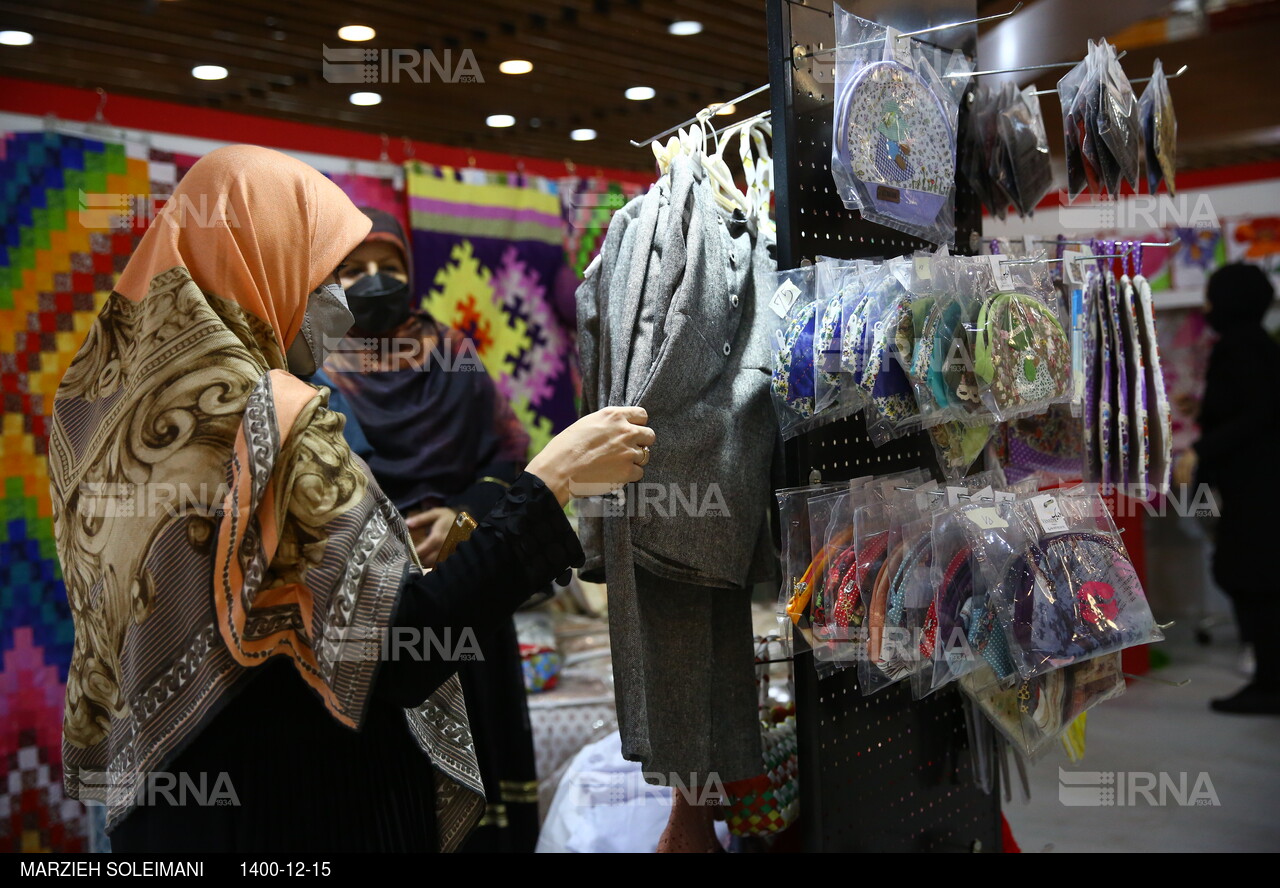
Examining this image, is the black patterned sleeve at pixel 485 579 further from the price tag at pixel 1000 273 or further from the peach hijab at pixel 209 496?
the price tag at pixel 1000 273

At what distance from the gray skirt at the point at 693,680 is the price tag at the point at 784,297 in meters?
0.49

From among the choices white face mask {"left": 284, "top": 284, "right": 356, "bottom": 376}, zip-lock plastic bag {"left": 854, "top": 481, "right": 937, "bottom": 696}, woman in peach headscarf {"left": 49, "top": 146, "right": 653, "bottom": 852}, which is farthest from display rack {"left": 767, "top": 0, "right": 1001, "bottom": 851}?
white face mask {"left": 284, "top": 284, "right": 356, "bottom": 376}

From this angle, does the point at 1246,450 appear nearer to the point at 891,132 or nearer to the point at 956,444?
the point at 956,444

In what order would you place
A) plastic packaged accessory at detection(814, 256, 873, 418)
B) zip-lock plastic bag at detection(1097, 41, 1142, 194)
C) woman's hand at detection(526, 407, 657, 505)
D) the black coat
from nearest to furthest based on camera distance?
woman's hand at detection(526, 407, 657, 505) < plastic packaged accessory at detection(814, 256, 873, 418) < zip-lock plastic bag at detection(1097, 41, 1142, 194) < the black coat

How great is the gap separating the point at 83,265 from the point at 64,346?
0.24m

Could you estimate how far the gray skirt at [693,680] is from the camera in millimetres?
1741

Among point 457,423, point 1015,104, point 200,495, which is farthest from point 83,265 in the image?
point 1015,104

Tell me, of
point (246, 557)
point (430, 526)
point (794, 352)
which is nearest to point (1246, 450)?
point (430, 526)

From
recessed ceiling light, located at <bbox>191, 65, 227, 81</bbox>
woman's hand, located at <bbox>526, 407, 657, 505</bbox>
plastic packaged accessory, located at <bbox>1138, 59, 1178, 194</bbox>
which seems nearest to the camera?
woman's hand, located at <bbox>526, 407, 657, 505</bbox>

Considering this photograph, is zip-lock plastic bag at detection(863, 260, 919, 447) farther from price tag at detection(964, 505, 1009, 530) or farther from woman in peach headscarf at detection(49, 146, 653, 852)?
woman in peach headscarf at detection(49, 146, 653, 852)

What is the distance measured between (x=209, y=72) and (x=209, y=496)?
3.53 metres

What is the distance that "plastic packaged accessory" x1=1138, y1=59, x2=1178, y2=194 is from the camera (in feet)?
6.68

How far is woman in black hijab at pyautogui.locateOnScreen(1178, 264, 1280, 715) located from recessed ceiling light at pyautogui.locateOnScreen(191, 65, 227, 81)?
4.29 metres

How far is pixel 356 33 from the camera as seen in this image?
3.80 metres
